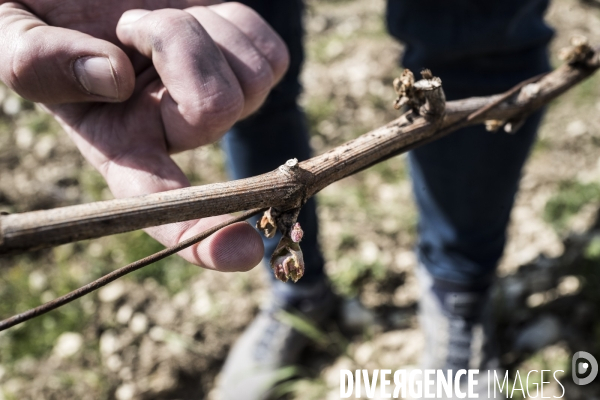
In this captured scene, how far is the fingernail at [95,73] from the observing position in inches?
42.0

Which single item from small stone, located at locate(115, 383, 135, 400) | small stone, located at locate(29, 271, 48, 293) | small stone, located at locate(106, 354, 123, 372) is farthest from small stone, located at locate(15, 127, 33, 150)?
small stone, located at locate(115, 383, 135, 400)

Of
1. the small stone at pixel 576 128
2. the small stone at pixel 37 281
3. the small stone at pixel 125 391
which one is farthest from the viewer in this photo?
the small stone at pixel 576 128

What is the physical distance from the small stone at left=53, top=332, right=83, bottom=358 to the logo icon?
1930 mm

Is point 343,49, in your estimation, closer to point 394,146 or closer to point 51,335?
point 51,335

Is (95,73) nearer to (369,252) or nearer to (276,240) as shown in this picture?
(276,240)

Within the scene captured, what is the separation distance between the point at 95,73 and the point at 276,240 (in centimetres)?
115

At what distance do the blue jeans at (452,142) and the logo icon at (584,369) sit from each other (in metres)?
0.44

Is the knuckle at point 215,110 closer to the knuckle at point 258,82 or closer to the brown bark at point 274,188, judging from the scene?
the knuckle at point 258,82

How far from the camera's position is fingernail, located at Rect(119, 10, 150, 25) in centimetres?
120

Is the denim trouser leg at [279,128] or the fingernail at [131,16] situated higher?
the fingernail at [131,16]

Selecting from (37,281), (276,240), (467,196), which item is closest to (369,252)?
(276,240)

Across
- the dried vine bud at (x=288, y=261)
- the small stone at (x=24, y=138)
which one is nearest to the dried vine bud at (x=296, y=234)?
the dried vine bud at (x=288, y=261)

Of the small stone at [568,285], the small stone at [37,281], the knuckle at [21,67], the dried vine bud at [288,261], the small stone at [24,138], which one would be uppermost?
the knuckle at [21,67]

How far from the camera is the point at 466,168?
6.04ft
